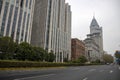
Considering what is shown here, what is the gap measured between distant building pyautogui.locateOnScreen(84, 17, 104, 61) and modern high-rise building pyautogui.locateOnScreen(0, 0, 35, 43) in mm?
73301

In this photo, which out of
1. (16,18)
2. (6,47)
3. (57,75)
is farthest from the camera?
(16,18)

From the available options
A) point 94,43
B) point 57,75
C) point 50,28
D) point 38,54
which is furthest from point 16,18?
point 94,43

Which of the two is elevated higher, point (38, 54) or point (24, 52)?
point (24, 52)

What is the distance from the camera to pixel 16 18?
4950 centimetres

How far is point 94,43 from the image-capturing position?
424 ft

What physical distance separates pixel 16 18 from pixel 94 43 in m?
95.6

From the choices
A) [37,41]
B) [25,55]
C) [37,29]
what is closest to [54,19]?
[37,29]

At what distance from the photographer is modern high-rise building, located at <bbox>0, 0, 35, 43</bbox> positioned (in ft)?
150

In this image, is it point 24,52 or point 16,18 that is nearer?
point 24,52

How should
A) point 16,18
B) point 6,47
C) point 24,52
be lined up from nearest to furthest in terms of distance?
1. point 6,47
2. point 24,52
3. point 16,18

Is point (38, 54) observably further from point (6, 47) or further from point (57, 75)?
point (57, 75)

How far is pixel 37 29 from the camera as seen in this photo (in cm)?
6475

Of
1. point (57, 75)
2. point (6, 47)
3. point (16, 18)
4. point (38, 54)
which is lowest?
point (57, 75)

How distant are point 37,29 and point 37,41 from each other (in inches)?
251
